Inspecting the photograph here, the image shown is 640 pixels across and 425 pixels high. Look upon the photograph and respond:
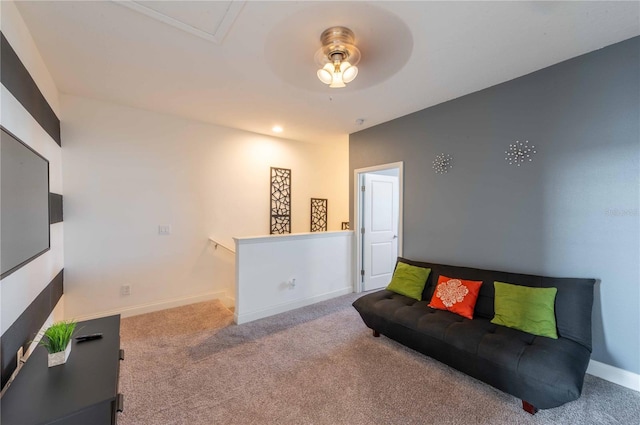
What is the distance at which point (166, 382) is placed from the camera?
199 cm

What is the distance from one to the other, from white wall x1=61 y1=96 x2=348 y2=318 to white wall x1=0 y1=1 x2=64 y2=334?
35 cm

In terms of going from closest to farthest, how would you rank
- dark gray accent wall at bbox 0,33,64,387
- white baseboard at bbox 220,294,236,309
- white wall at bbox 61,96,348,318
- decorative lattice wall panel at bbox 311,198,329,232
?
dark gray accent wall at bbox 0,33,64,387 → white wall at bbox 61,96,348,318 → white baseboard at bbox 220,294,236,309 → decorative lattice wall panel at bbox 311,198,329,232

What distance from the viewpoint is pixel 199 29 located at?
68.9 inches

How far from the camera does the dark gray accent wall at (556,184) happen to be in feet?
6.28

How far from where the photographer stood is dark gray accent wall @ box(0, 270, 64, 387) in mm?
1299

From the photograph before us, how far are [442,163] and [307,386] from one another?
8.47ft

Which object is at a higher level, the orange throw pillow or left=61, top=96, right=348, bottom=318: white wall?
left=61, top=96, right=348, bottom=318: white wall

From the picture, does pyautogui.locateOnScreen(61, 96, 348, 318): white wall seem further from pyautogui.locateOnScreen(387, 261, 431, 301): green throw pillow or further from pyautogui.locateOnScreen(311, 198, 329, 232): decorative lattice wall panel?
pyautogui.locateOnScreen(387, 261, 431, 301): green throw pillow

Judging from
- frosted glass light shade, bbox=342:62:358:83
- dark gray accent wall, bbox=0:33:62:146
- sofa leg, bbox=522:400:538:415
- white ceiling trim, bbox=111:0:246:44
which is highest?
white ceiling trim, bbox=111:0:246:44

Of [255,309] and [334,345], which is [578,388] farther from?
[255,309]

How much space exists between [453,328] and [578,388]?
713 millimetres

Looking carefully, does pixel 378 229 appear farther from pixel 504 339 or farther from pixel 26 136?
pixel 26 136

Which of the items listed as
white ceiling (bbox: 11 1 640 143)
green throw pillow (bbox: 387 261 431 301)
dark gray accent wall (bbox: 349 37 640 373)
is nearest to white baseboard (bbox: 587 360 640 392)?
dark gray accent wall (bbox: 349 37 640 373)

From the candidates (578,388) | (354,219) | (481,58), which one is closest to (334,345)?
(578,388)
